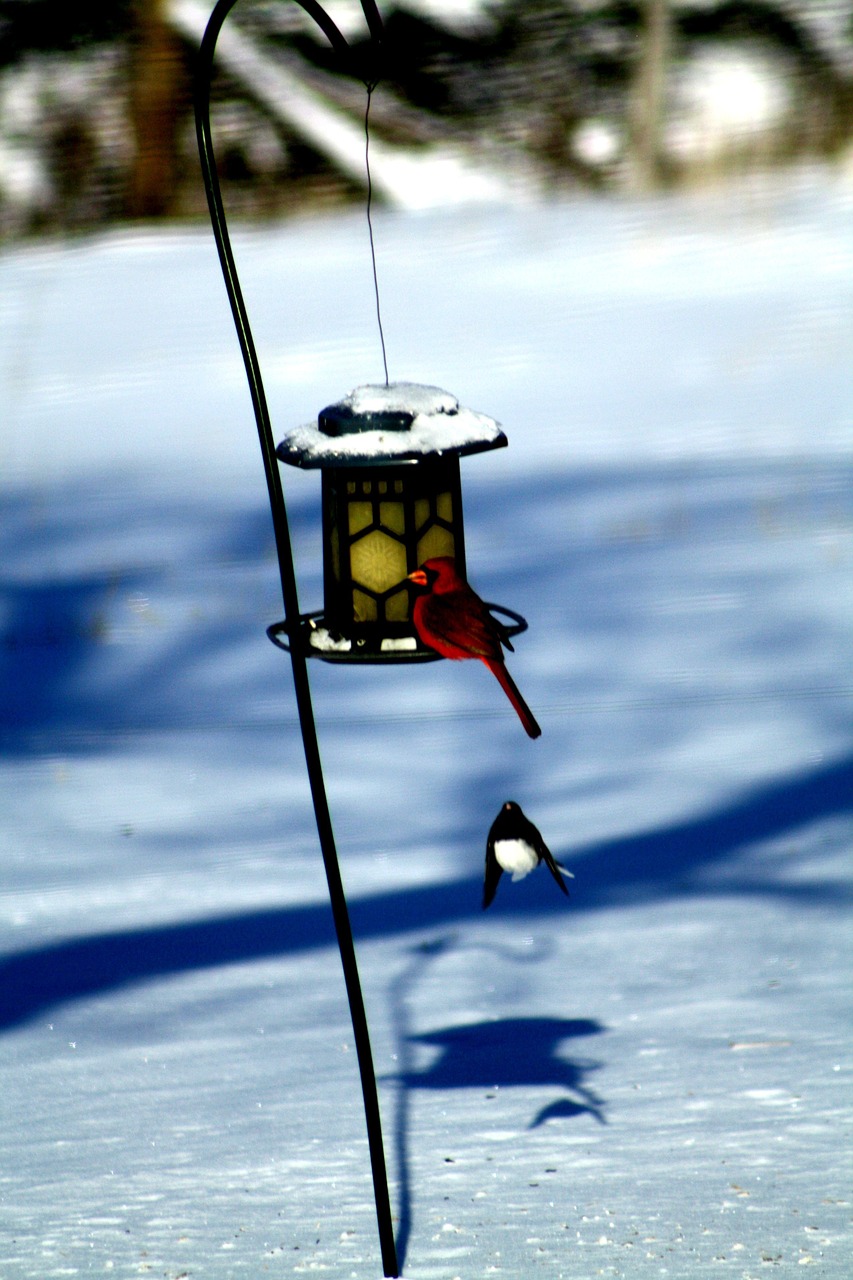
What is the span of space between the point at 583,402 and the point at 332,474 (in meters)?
9.06

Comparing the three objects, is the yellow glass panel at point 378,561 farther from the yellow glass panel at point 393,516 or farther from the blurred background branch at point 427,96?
the blurred background branch at point 427,96

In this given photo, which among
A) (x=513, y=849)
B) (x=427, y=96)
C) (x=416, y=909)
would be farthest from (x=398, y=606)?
(x=427, y=96)

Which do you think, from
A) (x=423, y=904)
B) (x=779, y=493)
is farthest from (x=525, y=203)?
(x=423, y=904)

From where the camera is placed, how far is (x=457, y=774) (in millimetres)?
6980

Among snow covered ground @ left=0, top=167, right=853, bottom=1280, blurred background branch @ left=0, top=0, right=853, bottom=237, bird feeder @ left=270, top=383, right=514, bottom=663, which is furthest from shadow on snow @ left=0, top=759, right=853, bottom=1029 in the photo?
blurred background branch @ left=0, top=0, right=853, bottom=237

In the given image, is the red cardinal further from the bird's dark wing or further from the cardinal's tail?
the bird's dark wing

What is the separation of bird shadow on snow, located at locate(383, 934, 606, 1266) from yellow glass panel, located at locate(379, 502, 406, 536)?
4.99 ft

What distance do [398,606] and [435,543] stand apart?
175 mm

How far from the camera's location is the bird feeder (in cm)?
279

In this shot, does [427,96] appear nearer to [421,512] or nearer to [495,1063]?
[495,1063]

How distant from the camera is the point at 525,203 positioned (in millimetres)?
13141

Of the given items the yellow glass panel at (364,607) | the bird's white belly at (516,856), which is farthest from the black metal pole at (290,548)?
the bird's white belly at (516,856)

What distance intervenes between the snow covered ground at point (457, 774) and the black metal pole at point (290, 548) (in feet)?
1.19

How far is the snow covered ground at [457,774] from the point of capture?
3.47 m
